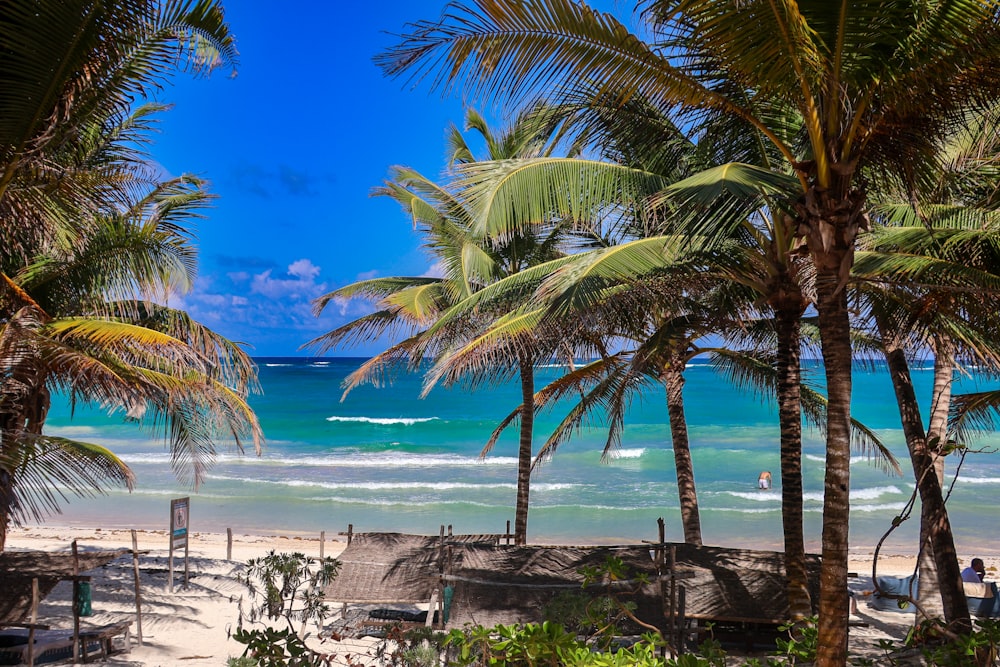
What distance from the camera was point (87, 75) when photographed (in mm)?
4449

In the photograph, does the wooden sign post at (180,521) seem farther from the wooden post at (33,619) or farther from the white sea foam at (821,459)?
the white sea foam at (821,459)

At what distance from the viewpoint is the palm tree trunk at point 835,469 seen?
406 centimetres

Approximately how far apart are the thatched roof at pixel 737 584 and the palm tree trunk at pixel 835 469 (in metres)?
3.36

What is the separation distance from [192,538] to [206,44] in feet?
48.8

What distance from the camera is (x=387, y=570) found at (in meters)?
8.80

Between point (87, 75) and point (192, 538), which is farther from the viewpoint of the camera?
point (192, 538)

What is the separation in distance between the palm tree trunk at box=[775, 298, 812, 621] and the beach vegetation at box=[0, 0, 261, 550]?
4995 mm

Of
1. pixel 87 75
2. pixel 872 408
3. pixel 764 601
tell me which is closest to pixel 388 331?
pixel 764 601

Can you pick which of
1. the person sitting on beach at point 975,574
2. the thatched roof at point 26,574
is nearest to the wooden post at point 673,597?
the person sitting on beach at point 975,574

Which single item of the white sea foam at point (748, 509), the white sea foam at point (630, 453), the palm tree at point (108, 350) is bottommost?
the white sea foam at point (748, 509)

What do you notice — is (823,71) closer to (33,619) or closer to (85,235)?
(85,235)

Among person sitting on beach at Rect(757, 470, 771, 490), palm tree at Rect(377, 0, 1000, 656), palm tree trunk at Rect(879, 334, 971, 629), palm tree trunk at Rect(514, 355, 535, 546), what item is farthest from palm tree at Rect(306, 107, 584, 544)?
person sitting on beach at Rect(757, 470, 771, 490)

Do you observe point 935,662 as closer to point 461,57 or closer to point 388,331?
point 461,57

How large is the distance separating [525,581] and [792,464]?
278cm
